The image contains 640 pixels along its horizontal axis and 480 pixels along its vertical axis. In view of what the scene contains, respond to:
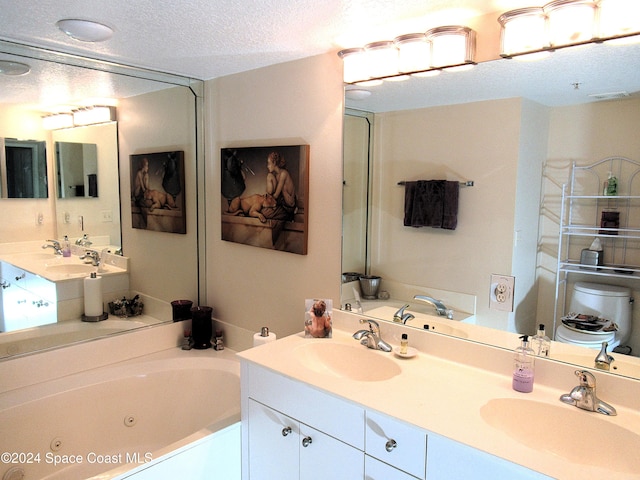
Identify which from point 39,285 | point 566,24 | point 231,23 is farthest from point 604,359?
point 39,285

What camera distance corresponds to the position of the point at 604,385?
1.57 metres

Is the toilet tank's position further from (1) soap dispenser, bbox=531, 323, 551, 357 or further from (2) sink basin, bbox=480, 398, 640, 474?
(2) sink basin, bbox=480, 398, 640, 474

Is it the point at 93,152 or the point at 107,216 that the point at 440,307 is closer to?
the point at 107,216

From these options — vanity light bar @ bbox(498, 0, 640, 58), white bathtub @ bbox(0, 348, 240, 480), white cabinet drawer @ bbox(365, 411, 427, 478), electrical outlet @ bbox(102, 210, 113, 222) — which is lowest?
white bathtub @ bbox(0, 348, 240, 480)

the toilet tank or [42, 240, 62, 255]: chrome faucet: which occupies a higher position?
[42, 240, 62, 255]: chrome faucet

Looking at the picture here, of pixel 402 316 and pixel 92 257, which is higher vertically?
pixel 92 257

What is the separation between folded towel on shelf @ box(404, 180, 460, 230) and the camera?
6.53 ft

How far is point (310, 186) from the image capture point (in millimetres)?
2408

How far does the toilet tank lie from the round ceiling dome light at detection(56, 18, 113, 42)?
2192 mm

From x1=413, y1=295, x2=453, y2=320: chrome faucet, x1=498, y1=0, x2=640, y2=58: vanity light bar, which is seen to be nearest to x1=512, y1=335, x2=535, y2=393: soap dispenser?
x1=413, y1=295, x2=453, y2=320: chrome faucet

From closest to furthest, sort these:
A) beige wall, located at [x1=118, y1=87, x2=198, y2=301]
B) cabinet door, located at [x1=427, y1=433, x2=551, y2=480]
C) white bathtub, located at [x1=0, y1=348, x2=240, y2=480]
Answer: cabinet door, located at [x1=427, y1=433, x2=551, y2=480], white bathtub, located at [x1=0, y1=348, x2=240, y2=480], beige wall, located at [x1=118, y1=87, x2=198, y2=301]

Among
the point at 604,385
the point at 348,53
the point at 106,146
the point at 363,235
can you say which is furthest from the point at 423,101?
the point at 106,146

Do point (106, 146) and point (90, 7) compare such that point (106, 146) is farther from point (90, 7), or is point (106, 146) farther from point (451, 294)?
point (451, 294)

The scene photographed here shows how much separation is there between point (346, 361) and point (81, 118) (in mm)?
2043
